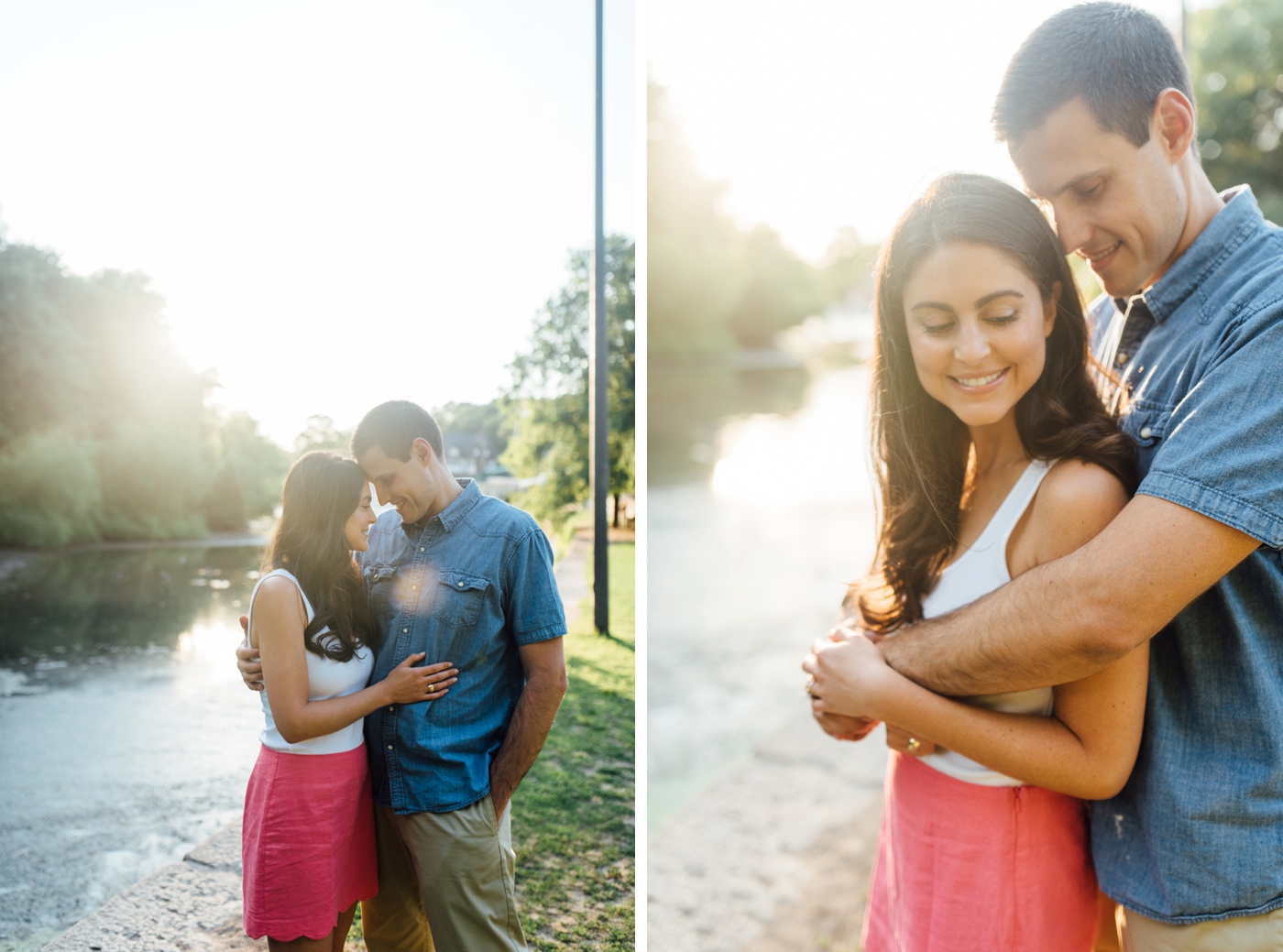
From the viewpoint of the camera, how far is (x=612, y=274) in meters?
2.82

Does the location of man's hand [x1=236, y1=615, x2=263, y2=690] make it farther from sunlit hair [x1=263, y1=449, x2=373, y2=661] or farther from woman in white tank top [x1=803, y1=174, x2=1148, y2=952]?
woman in white tank top [x1=803, y1=174, x2=1148, y2=952]

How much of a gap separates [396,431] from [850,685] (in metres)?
1.05

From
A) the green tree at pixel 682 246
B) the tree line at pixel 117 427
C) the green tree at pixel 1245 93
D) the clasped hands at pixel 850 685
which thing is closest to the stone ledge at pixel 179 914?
the tree line at pixel 117 427

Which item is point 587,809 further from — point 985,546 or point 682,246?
point 682,246

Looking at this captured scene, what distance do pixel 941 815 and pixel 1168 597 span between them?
1.82 ft

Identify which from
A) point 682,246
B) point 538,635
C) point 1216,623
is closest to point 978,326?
point 1216,623

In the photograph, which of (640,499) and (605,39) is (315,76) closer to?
(605,39)

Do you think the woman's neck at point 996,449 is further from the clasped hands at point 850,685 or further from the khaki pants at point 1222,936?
the khaki pants at point 1222,936

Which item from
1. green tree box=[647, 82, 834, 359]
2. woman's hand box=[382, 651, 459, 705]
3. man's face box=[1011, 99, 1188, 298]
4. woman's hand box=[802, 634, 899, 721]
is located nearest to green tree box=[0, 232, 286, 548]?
woman's hand box=[382, 651, 459, 705]

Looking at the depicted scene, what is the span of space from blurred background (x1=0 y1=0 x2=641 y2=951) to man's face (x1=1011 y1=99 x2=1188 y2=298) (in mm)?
1359

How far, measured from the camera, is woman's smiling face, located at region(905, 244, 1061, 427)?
4.12 feet

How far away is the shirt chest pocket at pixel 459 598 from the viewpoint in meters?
1.70

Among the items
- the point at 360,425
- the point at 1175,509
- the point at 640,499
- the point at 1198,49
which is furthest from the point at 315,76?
the point at 1198,49

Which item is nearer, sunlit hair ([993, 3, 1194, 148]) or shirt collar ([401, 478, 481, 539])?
sunlit hair ([993, 3, 1194, 148])
